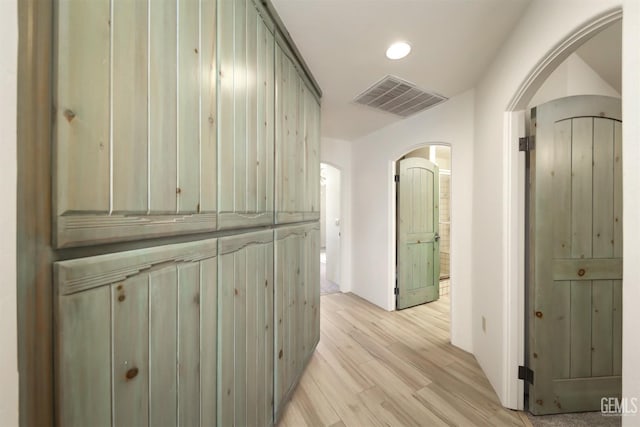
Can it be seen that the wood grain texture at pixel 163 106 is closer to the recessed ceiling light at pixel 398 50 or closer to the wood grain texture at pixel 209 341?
the wood grain texture at pixel 209 341

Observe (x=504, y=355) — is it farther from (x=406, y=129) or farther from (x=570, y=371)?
(x=406, y=129)

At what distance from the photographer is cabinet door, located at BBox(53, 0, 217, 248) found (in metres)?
0.50

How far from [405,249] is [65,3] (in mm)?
3557

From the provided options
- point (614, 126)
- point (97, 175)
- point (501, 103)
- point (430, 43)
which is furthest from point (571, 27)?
point (97, 175)

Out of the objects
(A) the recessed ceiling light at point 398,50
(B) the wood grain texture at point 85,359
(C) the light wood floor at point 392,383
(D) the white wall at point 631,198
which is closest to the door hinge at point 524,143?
(D) the white wall at point 631,198

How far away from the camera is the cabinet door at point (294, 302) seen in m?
1.51

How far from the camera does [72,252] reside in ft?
1.70

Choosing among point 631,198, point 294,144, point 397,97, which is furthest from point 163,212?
point 397,97

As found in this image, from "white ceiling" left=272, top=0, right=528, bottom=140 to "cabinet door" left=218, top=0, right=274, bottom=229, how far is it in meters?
0.37

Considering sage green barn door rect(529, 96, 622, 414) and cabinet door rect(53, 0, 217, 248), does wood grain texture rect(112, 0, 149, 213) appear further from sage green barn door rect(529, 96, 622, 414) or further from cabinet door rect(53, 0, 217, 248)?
sage green barn door rect(529, 96, 622, 414)

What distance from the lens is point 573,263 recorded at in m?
1.57

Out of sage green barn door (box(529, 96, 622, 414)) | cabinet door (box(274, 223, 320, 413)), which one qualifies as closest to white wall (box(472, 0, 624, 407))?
sage green barn door (box(529, 96, 622, 414))

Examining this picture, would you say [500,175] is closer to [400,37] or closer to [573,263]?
[573,263]

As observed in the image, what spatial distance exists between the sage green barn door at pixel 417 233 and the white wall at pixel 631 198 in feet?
8.41
